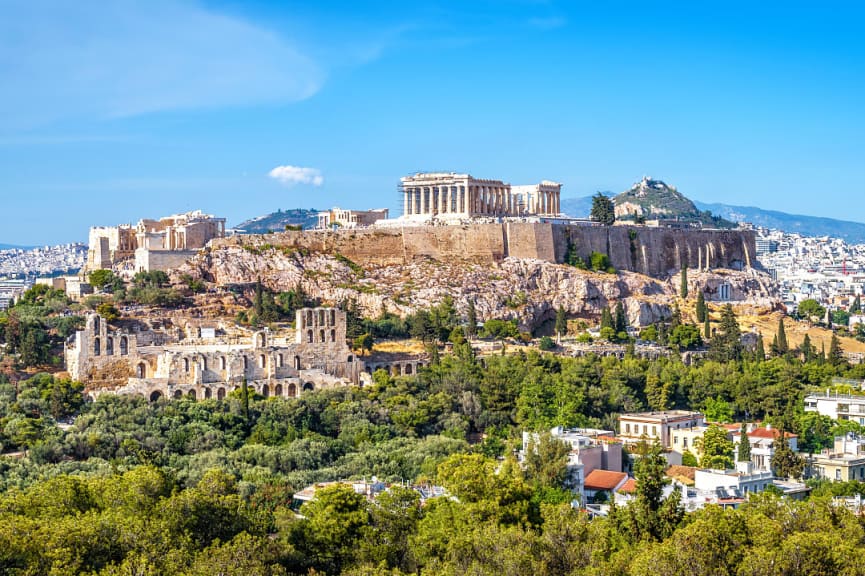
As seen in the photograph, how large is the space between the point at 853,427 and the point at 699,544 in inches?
936

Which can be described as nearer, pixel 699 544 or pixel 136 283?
pixel 699 544

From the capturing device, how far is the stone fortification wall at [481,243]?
71.0m

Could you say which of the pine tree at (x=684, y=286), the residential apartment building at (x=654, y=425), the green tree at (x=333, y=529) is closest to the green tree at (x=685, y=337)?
the pine tree at (x=684, y=286)

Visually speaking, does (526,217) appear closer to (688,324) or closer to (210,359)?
(688,324)

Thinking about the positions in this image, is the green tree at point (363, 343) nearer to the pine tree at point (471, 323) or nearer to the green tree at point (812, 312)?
the pine tree at point (471, 323)

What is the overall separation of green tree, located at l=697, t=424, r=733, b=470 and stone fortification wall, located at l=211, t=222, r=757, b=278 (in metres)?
26.8

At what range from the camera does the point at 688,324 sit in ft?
225

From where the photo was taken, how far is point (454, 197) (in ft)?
261

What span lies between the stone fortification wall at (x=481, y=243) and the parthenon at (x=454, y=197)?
3.86m

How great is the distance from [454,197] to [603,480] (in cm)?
3977

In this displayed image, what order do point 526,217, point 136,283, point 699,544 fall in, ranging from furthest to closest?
point 526,217
point 136,283
point 699,544

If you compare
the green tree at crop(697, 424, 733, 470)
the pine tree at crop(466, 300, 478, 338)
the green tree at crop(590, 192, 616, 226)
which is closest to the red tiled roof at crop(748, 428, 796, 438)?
the green tree at crop(697, 424, 733, 470)

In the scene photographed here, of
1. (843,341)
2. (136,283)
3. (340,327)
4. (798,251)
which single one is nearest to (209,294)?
(136,283)

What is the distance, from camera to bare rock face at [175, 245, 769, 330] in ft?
215
